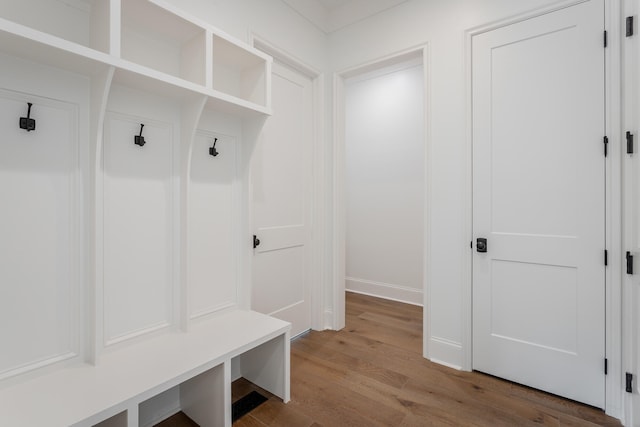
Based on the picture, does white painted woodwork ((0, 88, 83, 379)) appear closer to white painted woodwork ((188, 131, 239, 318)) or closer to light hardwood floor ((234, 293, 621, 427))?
white painted woodwork ((188, 131, 239, 318))

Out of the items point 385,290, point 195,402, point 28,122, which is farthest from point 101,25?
point 385,290

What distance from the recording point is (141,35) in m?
1.52

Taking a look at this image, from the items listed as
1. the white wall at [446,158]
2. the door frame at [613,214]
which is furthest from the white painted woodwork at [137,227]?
the door frame at [613,214]

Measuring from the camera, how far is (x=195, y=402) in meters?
1.64

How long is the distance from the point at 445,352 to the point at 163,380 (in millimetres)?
1892

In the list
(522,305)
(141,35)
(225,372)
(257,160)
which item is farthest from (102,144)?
(522,305)

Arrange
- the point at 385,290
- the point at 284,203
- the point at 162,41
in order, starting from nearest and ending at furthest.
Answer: the point at 162,41 < the point at 284,203 < the point at 385,290

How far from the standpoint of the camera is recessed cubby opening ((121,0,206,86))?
1.42m

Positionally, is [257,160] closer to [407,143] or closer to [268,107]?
[268,107]

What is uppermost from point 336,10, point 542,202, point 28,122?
point 336,10

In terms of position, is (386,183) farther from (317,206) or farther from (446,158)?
(446,158)

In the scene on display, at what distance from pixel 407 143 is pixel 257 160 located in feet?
7.11

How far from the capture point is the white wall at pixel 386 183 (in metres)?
3.72

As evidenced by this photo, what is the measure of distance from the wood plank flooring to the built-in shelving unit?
21cm
